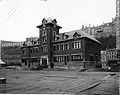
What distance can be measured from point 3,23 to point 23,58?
649 millimetres

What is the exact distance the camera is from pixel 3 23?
6.83ft

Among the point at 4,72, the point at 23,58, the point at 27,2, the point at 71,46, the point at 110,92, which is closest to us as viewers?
the point at 110,92

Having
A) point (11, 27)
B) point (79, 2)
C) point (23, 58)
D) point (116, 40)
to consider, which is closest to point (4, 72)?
point (23, 58)

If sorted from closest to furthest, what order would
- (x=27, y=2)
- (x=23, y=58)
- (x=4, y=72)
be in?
(x=27, y=2)
(x=4, y=72)
(x=23, y=58)

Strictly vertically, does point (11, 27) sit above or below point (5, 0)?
below


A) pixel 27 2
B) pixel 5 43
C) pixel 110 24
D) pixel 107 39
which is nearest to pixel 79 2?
pixel 110 24

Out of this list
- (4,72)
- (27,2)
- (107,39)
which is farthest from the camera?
(4,72)

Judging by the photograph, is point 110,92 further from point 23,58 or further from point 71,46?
point 71,46

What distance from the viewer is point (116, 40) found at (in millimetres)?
1709

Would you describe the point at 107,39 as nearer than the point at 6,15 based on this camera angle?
Yes

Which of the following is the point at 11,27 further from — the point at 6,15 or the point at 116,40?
the point at 116,40

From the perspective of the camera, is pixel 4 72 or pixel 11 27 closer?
pixel 11 27

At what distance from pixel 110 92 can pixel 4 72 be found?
5.24 feet

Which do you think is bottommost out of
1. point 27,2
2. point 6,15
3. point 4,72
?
point 4,72
